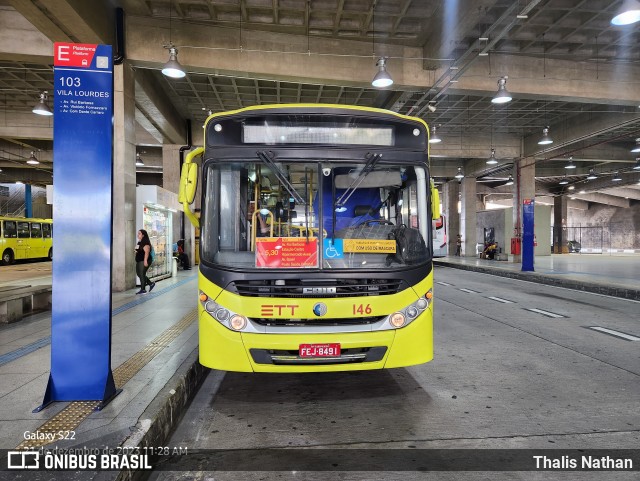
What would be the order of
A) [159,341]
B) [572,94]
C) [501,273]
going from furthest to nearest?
1. [501,273]
2. [572,94]
3. [159,341]

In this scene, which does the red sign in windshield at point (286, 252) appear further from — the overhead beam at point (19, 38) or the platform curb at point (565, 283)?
the platform curb at point (565, 283)

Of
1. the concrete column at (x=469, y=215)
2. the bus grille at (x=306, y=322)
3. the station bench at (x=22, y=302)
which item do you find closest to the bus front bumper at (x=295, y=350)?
the bus grille at (x=306, y=322)

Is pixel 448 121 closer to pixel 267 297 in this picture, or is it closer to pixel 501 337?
pixel 501 337

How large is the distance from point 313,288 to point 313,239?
56 cm

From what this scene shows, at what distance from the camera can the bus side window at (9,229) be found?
24875mm

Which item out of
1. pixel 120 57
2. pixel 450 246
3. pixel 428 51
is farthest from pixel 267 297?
pixel 450 246

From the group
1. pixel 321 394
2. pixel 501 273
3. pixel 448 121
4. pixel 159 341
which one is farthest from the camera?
pixel 448 121

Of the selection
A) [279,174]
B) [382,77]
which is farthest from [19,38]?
[279,174]

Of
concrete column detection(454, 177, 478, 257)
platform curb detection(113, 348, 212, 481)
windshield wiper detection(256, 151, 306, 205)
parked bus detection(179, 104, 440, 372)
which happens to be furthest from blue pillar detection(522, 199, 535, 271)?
platform curb detection(113, 348, 212, 481)

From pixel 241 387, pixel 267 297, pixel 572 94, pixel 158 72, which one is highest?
pixel 158 72

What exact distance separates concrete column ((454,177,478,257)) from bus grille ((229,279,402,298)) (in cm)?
3123

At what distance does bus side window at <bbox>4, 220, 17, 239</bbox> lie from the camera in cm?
2488

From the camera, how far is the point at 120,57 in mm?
12000

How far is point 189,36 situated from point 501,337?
38.0 feet
